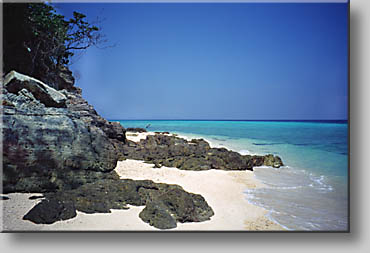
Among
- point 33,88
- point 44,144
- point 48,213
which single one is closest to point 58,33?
point 33,88

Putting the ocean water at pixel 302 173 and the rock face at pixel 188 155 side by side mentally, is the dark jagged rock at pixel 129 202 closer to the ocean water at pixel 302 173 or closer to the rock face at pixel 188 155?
the ocean water at pixel 302 173

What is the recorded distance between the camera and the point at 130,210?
2662 mm

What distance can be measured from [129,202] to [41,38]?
3.72 metres

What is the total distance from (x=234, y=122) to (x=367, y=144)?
5.72 feet

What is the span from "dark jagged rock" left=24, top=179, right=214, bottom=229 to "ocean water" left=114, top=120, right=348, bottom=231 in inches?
31.7

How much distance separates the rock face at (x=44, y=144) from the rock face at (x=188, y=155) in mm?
1157

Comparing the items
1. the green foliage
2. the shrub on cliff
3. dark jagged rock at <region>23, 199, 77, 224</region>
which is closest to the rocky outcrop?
the shrub on cliff

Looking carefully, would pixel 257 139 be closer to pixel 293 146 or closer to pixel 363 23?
pixel 293 146

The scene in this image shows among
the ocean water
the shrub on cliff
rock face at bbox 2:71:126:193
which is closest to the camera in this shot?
the ocean water

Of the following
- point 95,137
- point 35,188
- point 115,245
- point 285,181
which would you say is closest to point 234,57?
point 285,181

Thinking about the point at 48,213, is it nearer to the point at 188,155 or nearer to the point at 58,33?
the point at 188,155

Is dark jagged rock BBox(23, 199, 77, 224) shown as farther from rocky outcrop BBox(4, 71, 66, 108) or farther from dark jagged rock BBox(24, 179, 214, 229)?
rocky outcrop BBox(4, 71, 66, 108)

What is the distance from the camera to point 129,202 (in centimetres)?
275

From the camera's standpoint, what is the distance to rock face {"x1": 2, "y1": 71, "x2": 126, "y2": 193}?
2725 mm
